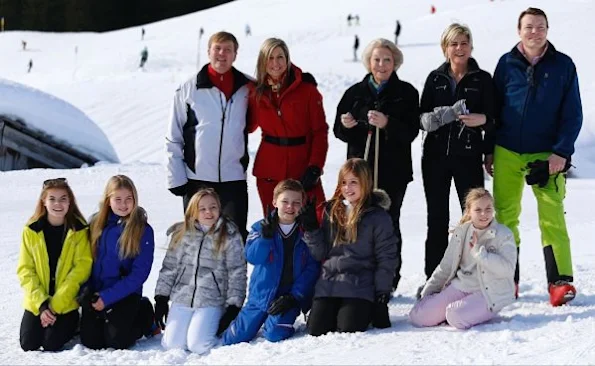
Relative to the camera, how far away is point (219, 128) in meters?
5.57

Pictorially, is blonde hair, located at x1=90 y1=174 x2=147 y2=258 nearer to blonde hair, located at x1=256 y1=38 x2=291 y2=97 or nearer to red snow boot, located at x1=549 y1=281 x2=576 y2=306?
blonde hair, located at x1=256 y1=38 x2=291 y2=97

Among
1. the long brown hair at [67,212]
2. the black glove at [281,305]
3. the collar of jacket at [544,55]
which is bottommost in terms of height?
the black glove at [281,305]

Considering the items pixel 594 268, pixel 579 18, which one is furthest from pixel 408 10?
pixel 594 268

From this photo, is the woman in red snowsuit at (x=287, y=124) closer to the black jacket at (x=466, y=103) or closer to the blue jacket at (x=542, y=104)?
the black jacket at (x=466, y=103)

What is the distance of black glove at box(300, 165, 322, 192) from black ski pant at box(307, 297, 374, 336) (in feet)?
2.45

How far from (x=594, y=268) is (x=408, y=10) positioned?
3327 centimetres

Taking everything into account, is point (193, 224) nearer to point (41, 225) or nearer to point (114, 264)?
point (114, 264)

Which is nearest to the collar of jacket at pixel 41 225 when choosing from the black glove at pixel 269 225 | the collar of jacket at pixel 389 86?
the black glove at pixel 269 225

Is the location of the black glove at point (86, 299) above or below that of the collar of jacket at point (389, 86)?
below

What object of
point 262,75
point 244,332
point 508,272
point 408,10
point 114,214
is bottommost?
point 244,332

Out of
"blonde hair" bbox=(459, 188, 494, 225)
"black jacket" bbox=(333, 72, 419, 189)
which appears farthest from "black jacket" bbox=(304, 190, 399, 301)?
"black jacket" bbox=(333, 72, 419, 189)

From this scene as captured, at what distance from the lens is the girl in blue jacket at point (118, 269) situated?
16.7ft

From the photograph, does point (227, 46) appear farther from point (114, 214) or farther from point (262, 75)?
point (114, 214)

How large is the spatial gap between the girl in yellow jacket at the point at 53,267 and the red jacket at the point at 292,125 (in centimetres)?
119
